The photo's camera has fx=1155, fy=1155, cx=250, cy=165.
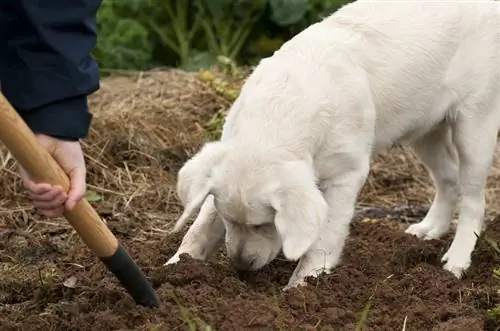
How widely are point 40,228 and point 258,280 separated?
5.38 feet

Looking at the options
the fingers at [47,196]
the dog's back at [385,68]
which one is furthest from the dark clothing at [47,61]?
the dog's back at [385,68]

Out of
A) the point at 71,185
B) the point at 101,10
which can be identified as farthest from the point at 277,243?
the point at 101,10

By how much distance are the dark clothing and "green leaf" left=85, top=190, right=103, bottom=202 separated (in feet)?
9.47

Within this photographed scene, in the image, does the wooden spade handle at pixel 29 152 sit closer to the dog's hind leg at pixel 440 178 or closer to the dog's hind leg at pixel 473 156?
the dog's hind leg at pixel 473 156

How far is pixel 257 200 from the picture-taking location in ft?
15.4

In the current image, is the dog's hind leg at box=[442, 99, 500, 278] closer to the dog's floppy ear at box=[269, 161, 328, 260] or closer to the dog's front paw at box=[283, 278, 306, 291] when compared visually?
the dog's front paw at box=[283, 278, 306, 291]

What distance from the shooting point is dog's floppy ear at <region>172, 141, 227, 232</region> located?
15.8ft

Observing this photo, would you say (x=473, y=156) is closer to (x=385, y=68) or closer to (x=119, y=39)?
(x=385, y=68)

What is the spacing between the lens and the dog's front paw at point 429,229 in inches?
245

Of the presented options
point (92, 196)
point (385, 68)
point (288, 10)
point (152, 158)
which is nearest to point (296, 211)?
point (385, 68)

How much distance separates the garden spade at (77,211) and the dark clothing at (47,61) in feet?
0.43

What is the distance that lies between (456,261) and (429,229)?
31.7 inches

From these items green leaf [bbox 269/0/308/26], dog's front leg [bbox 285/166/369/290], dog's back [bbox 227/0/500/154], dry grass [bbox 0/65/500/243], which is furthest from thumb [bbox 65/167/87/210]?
green leaf [bbox 269/0/308/26]

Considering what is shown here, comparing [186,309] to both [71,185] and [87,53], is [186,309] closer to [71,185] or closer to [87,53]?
[71,185]
